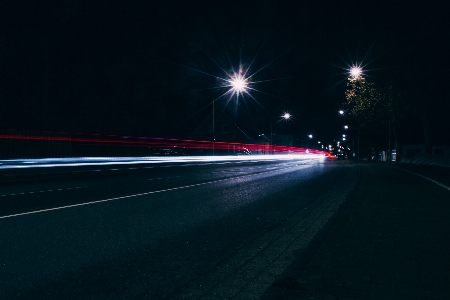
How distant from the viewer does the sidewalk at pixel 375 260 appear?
13.7 ft

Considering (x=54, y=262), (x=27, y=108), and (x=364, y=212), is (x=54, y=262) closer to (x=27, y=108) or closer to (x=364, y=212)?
(x=364, y=212)

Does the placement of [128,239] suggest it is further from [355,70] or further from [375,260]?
[355,70]

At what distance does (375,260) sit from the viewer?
17.3 feet

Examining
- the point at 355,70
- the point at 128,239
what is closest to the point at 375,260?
the point at 128,239

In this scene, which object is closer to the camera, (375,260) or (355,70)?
(375,260)

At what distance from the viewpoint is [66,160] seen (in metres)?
27.0

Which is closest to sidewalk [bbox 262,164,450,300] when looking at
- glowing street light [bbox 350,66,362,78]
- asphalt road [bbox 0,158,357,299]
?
asphalt road [bbox 0,158,357,299]

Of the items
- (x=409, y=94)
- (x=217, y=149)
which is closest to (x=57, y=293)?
(x=409, y=94)

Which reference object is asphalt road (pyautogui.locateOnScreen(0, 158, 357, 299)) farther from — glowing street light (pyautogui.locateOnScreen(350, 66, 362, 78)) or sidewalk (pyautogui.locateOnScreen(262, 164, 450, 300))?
glowing street light (pyautogui.locateOnScreen(350, 66, 362, 78))

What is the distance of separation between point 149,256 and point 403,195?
355 inches

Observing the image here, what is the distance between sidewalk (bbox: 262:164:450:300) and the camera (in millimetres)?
4168

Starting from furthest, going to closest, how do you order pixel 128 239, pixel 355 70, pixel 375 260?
1. pixel 355 70
2. pixel 128 239
3. pixel 375 260

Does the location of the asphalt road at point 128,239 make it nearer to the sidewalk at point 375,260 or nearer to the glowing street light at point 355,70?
the sidewalk at point 375,260

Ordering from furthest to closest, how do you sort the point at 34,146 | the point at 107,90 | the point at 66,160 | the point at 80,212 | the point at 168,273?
1. the point at 107,90
2. the point at 34,146
3. the point at 66,160
4. the point at 80,212
5. the point at 168,273
